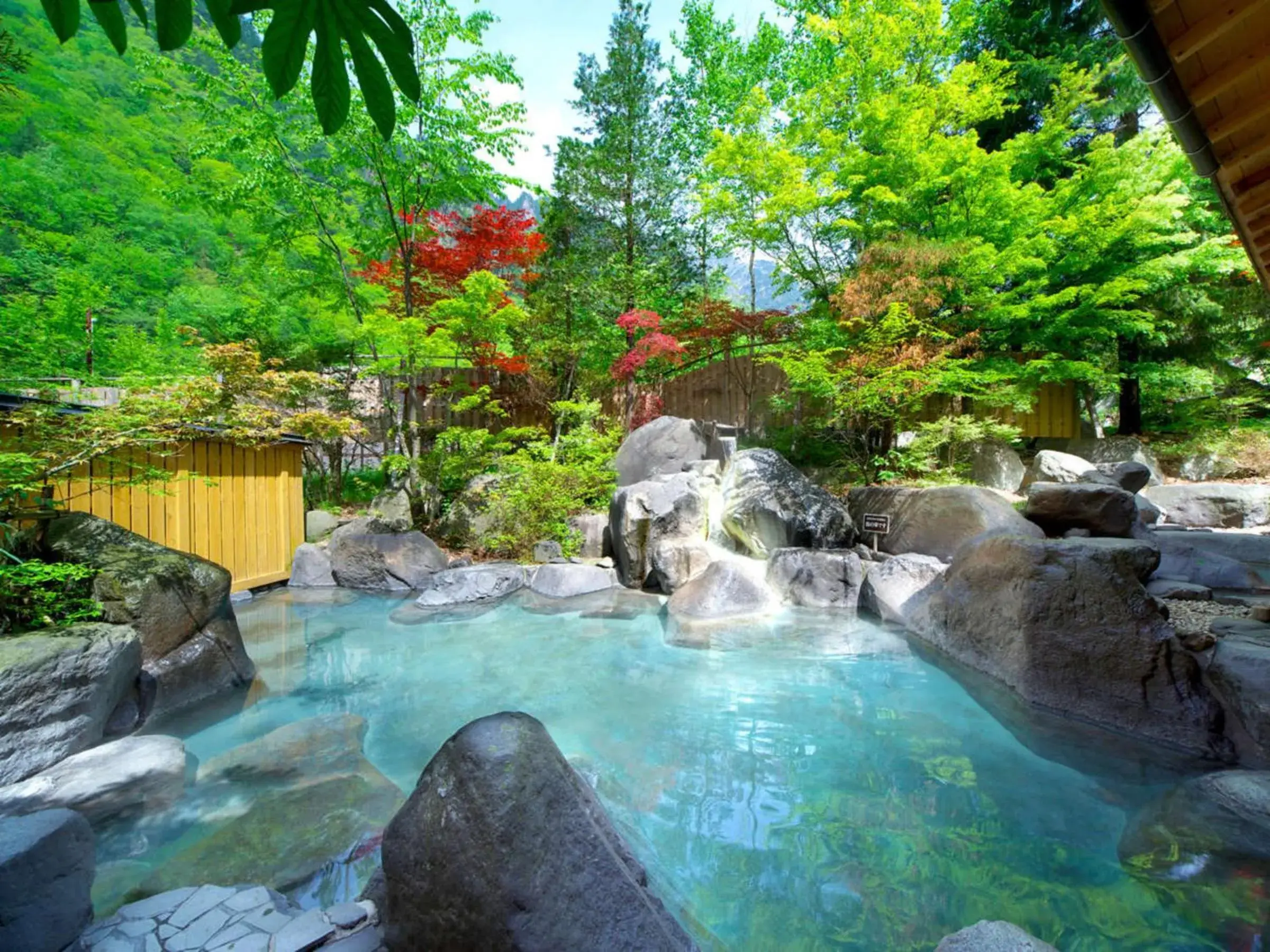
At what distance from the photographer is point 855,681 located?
491 cm

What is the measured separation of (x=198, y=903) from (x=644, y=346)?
10539mm

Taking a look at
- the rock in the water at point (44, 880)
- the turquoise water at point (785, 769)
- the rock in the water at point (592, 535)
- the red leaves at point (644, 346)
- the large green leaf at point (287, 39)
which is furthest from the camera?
the red leaves at point (644, 346)

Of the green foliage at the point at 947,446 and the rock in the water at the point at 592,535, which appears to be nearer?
the green foliage at the point at 947,446

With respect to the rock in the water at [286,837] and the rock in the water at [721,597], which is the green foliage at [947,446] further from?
the rock in the water at [286,837]

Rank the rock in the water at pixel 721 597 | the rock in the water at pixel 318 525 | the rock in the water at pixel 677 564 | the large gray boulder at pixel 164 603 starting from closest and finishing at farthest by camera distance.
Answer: the large gray boulder at pixel 164 603, the rock in the water at pixel 721 597, the rock in the water at pixel 677 564, the rock in the water at pixel 318 525

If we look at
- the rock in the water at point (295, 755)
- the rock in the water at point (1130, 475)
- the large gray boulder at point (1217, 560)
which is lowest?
the rock in the water at point (295, 755)

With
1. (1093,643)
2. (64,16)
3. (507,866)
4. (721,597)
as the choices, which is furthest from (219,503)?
(1093,643)

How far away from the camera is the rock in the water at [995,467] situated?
909 cm

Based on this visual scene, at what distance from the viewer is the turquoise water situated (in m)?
2.36

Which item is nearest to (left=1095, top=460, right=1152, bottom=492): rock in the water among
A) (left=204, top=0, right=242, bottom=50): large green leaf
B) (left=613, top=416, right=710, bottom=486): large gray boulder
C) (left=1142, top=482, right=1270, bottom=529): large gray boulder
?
(left=1142, top=482, right=1270, bottom=529): large gray boulder

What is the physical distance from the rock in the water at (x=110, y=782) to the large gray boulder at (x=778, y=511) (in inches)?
263

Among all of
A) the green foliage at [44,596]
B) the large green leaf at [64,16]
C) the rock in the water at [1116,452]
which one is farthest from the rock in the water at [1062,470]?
the green foliage at [44,596]

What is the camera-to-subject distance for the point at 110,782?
9.98 feet

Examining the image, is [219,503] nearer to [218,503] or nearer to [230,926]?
[218,503]
